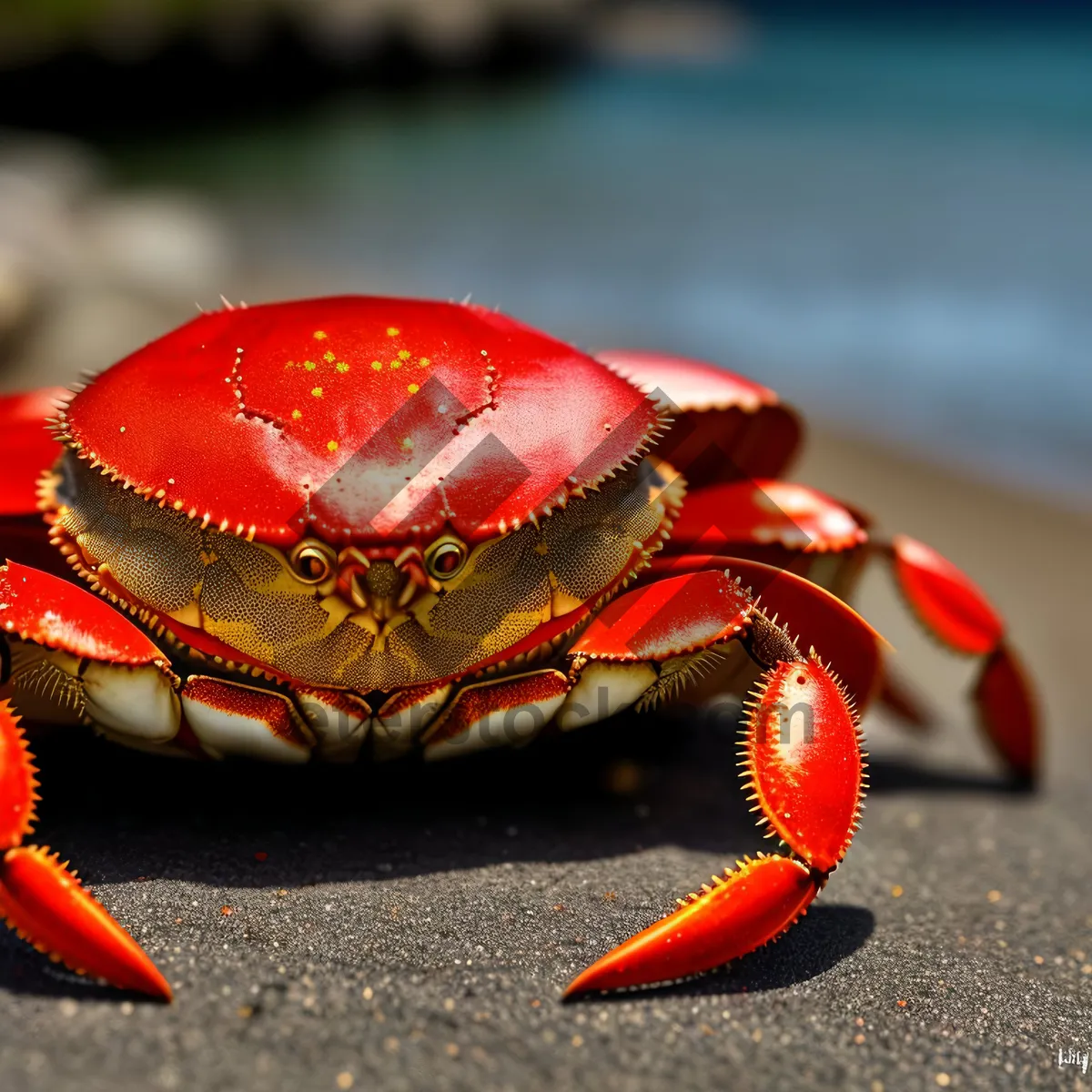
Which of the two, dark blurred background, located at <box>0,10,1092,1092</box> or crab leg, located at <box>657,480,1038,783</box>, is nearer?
dark blurred background, located at <box>0,10,1092,1092</box>

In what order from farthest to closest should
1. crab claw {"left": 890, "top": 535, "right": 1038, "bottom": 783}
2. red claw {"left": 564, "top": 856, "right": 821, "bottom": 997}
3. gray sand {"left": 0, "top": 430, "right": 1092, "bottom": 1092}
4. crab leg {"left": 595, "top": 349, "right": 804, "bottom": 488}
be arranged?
crab claw {"left": 890, "top": 535, "right": 1038, "bottom": 783} < crab leg {"left": 595, "top": 349, "right": 804, "bottom": 488} < red claw {"left": 564, "top": 856, "right": 821, "bottom": 997} < gray sand {"left": 0, "top": 430, "right": 1092, "bottom": 1092}

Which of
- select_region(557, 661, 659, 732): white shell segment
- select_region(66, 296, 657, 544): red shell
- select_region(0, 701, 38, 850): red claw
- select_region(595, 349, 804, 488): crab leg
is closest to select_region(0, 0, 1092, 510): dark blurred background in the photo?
select_region(595, 349, 804, 488): crab leg

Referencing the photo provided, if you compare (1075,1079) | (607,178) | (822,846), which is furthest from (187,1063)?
(607,178)

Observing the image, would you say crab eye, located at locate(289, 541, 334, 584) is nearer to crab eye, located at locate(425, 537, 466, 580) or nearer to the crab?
the crab

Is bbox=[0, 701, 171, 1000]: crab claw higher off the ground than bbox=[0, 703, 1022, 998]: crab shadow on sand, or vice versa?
bbox=[0, 701, 171, 1000]: crab claw

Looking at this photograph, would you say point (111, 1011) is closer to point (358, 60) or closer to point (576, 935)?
point (576, 935)

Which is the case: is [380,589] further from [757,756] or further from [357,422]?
[757,756]

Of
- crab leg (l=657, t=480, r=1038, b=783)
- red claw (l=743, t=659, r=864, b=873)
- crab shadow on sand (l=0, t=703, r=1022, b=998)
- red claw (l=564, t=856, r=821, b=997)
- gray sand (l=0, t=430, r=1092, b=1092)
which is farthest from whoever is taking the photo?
crab leg (l=657, t=480, r=1038, b=783)

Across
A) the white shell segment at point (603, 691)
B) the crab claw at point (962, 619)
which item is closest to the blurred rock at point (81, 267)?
the crab claw at point (962, 619)
